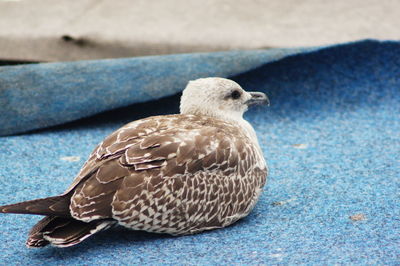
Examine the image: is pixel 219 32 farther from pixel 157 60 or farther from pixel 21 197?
pixel 21 197

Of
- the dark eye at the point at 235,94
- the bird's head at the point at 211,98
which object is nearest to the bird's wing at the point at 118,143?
the bird's head at the point at 211,98

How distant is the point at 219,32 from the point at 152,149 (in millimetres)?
1487

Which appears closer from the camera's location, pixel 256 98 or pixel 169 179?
pixel 169 179

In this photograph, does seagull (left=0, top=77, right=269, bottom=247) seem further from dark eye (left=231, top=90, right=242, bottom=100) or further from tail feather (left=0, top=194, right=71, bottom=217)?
dark eye (left=231, top=90, right=242, bottom=100)

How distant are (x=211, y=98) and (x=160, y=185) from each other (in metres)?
0.42

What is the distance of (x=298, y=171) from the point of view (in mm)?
2033

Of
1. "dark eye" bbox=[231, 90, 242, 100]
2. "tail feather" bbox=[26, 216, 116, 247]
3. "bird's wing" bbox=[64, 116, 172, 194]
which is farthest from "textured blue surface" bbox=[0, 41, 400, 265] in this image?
"dark eye" bbox=[231, 90, 242, 100]

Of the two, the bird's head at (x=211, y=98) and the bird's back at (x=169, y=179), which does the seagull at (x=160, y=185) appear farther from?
the bird's head at (x=211, y=98)

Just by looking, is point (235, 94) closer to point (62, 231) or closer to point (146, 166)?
point (146, 166)

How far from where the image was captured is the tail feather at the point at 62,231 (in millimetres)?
1393

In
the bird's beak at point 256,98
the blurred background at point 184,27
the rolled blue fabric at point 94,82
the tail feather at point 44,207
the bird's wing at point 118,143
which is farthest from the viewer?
the blurred background at point 184,27

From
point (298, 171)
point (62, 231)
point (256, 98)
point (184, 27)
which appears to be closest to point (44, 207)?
point (62, 231)

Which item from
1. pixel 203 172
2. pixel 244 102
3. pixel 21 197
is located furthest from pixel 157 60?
pixel 203 172

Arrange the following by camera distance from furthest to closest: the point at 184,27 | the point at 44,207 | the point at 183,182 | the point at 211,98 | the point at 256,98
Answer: the point at 184,27
the point at 256,98
the point at 211,98
the point at 183,182
the point at 44,207
